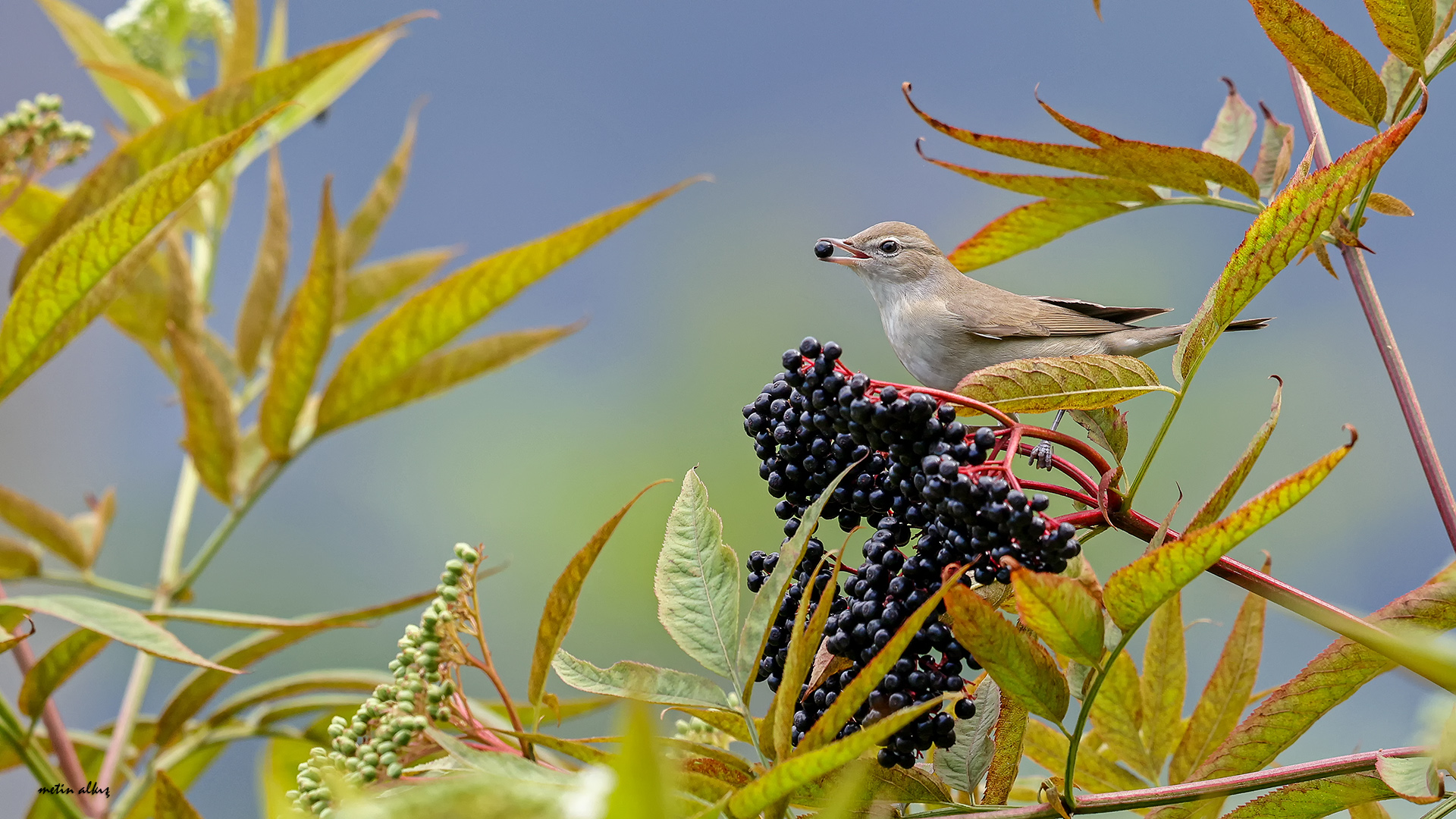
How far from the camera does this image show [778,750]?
645mm

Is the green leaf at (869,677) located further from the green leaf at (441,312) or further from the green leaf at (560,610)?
the green leaf at (441,312)

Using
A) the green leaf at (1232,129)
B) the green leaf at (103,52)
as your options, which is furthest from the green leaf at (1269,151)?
the green leaf at (103,52)

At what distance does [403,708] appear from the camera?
0.73 meters

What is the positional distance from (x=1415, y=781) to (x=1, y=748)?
1.41 m

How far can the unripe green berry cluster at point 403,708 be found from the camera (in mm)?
710

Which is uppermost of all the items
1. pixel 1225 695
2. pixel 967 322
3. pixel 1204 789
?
pixel 967 322

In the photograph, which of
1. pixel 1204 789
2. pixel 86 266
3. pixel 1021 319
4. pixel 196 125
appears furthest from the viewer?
pixel 1021 319

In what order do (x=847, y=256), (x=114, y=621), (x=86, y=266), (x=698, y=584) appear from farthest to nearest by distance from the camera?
1. (x=847, y=256)
2. (x=86, y=266)
3. (x=114, y=621)
4. (x=698, y=584)

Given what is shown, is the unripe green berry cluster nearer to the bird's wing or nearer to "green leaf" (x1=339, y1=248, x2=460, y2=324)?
the bird's wing

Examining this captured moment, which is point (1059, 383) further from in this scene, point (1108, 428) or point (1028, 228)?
point (1028, 228)

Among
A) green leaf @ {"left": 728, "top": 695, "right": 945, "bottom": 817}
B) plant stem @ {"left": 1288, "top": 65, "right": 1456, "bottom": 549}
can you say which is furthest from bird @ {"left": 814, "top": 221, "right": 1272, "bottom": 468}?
green leaf @ {"left": 728, "top": 695, "right": 945, "bottom": 817}

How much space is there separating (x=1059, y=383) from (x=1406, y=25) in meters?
0.38

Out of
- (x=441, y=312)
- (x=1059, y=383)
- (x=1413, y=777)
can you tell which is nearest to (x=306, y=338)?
(x=441, y=312)

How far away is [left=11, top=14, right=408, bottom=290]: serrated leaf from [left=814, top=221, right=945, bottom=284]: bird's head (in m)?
0.81
